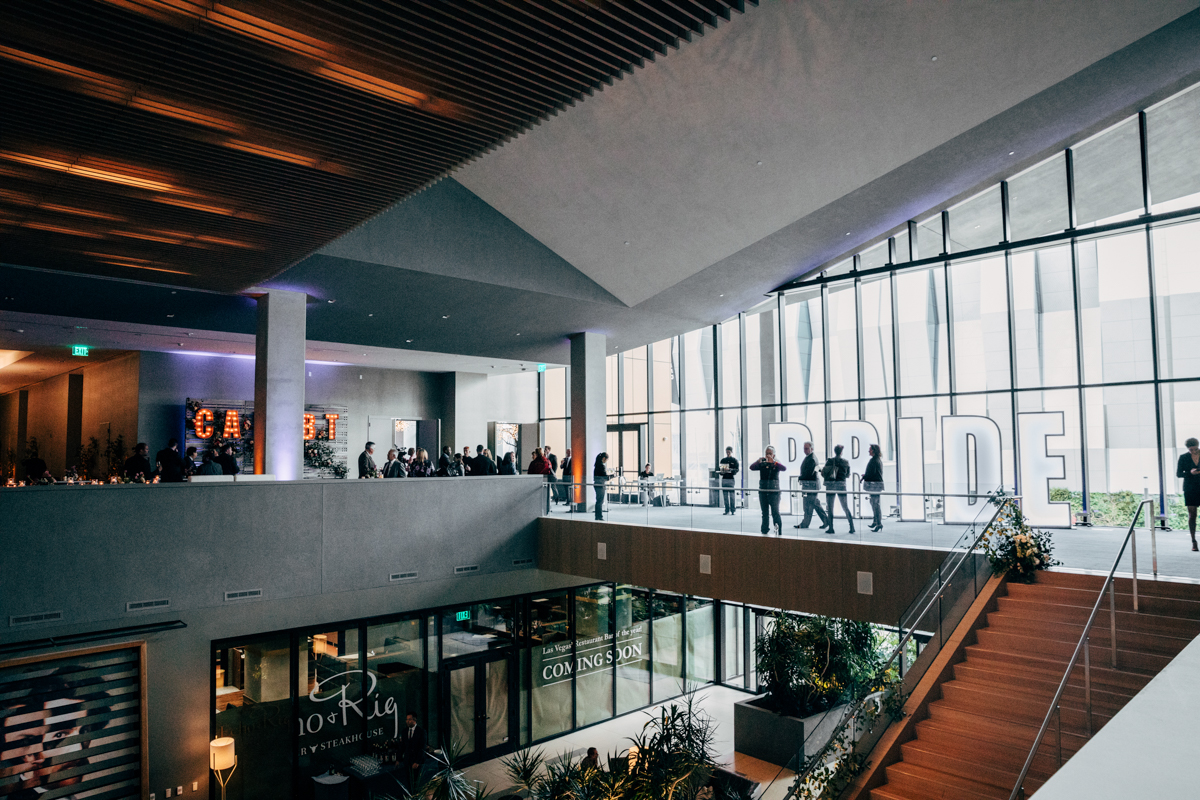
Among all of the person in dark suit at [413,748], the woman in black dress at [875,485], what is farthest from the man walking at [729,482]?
the person in dark suit at [413,748]

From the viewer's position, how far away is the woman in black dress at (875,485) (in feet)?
32.4

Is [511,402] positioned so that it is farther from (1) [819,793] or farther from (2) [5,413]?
(1) [819,793]

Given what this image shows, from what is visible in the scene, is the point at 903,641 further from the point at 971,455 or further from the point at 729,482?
the point at 971,455

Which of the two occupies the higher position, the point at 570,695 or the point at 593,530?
the point at 593,530

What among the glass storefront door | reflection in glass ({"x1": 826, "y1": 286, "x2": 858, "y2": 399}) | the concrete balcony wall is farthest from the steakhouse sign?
reflection in glass ({"x1": 826, "y1": 286, "x2": 858, "y2": 399})

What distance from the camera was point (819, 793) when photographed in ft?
23.8

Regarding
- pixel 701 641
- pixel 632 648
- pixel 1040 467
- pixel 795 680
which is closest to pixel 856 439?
pixel 1040 467

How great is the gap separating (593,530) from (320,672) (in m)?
5.01

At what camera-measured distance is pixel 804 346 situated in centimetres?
1694

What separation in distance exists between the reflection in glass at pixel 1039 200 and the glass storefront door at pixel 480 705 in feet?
41.5

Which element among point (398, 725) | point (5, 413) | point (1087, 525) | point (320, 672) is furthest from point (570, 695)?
point (5, 413)

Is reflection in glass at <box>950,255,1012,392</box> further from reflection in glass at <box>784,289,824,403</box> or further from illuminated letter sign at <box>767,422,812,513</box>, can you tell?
illuminated letter sign at <box>767,422,812,513</box>

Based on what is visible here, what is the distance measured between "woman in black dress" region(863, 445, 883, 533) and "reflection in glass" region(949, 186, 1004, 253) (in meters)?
5.20

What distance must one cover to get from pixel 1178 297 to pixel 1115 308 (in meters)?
0.86
